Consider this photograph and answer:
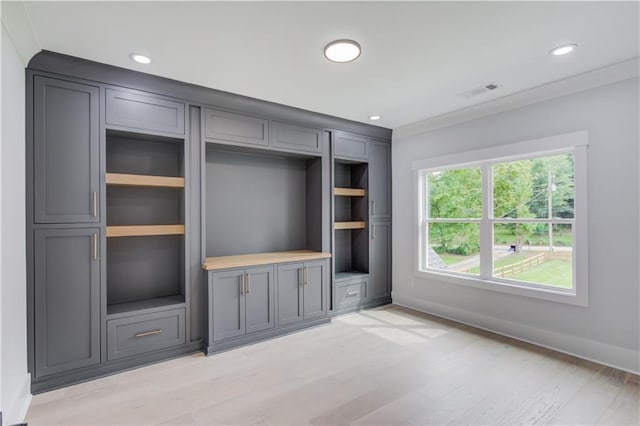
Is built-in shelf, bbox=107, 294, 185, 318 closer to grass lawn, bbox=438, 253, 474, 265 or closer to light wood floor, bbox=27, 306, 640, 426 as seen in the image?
light wood floor, bbox=27, 306, 640, 426

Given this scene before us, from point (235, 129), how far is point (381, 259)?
2.76 metres

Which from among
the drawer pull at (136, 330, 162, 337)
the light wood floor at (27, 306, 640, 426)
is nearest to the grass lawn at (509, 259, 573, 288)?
the light wood floor at (27, 306, 640, 426)

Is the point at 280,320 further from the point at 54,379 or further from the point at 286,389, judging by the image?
the point at 54,379

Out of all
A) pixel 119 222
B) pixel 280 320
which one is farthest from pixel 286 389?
pixel 119 222

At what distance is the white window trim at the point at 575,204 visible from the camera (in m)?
3.03

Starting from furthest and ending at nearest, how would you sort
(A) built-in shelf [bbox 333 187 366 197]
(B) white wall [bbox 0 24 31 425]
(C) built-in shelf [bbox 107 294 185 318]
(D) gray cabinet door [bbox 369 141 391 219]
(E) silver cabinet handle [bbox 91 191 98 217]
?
(D) gray cabinet door [bbox 369 141 391 219] < (A) built-in shelf [bbox 333 187 366 197] < (C) built-in shelf [bbox 107 294 185 318] < (E) silver cabinet handle [bbox 91 191 98 217] < (B) white wall [bbox 0 24 31 425]

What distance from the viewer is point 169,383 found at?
2609mm

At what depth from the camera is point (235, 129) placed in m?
3.50

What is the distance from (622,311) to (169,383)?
386 cm

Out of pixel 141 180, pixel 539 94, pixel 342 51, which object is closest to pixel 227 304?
pixel 141 180

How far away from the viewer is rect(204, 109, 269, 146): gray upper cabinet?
3.33 meters

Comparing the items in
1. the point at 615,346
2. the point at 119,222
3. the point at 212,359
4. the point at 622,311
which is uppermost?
the point at 119,222

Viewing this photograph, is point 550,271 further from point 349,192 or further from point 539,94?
point 349,192

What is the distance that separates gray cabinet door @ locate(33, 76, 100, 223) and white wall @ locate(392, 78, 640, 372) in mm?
3998
